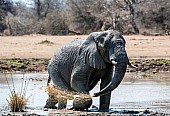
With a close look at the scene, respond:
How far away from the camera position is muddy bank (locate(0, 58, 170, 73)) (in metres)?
25.9

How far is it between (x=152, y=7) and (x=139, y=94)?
30.0 metres

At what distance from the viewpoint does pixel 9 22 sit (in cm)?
4781

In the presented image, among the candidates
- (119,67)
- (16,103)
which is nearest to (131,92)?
(16,103)

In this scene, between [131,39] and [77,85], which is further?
[131,39]

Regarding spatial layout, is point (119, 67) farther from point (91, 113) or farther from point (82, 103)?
point (82, 103)

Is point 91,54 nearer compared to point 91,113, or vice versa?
point 91,113

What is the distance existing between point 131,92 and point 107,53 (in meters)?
5.17

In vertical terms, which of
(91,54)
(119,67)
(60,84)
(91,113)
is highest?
(91,54)

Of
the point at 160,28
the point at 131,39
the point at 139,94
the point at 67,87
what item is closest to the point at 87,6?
the point at 160,28

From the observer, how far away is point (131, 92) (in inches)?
725

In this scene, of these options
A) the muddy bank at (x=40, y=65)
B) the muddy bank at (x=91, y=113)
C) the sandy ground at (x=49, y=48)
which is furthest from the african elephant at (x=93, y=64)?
the sandy ground at (x=49, y=48)

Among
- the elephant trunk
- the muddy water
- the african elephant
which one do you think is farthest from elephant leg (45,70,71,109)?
the elephant trunk

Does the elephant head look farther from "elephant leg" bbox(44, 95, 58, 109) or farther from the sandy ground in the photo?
the sandy ground

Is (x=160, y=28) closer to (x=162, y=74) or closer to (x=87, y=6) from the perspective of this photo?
(x=87, y=6)
